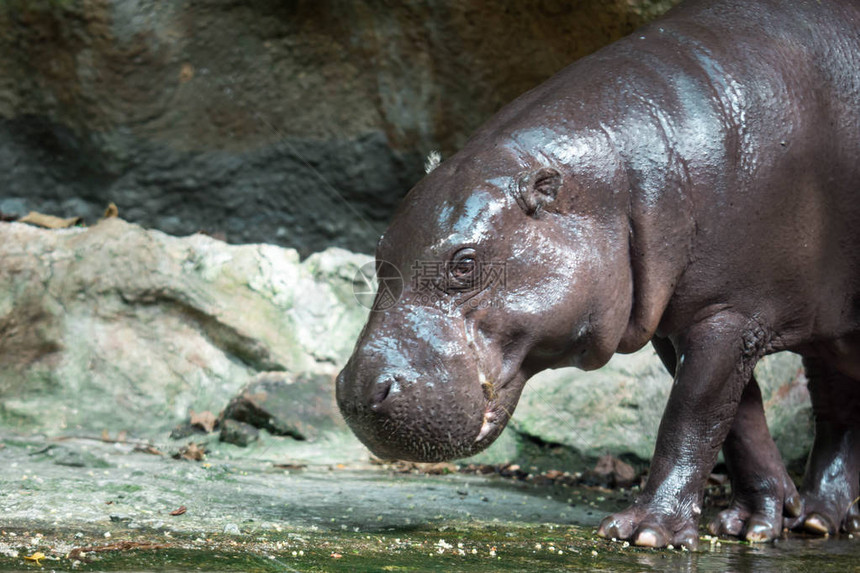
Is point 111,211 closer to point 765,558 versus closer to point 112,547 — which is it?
point 112,547

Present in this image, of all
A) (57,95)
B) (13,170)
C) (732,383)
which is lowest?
(732,383)

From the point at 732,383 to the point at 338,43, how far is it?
13.4 ft

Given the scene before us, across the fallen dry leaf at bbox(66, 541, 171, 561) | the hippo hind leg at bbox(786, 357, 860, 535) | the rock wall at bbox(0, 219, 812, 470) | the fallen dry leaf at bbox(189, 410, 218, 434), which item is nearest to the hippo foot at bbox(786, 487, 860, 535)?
the hippo hind leg at bbox(786, 357, 860, 535)

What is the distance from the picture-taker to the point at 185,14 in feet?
22.0

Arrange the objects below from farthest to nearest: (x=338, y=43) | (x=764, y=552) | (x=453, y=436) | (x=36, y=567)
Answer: (x=338, y=43), (x=764, y=552), (x=453, y=436), (x=36, y=567)

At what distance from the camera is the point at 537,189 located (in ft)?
11.9

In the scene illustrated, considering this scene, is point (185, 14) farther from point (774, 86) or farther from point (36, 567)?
point (36, 567)

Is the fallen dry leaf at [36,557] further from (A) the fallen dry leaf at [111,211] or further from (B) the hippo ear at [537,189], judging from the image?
(A) the fallen dry leaf at [111,211]

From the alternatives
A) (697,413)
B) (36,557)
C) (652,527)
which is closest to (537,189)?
(697,413)

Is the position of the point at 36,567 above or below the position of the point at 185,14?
below

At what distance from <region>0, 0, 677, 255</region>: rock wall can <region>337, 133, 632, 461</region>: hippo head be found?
2904mm

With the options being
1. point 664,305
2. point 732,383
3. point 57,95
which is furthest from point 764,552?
point 57,95

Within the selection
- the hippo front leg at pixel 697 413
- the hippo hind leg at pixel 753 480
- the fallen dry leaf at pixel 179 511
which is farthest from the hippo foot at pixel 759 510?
the fallen dry leaf at pixel 179 511

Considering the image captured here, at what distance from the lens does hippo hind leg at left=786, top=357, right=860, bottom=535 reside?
4492mm
